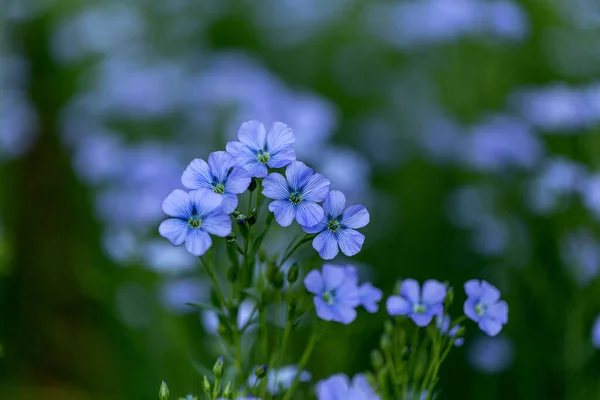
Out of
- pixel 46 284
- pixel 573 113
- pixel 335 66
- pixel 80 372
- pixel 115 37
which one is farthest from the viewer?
pixel 335 66

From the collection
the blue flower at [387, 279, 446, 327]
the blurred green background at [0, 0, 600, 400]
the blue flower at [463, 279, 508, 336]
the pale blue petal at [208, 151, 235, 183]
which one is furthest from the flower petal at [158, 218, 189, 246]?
the blurred green background at [0, 0, 600, 400]

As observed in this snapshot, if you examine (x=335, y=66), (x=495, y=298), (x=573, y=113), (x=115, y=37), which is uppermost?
(x=495, y=298)

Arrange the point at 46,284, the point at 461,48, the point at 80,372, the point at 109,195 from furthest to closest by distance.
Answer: the point at 461,48 < the point at 46,284 < the point at 109,195 < the point at 80,372

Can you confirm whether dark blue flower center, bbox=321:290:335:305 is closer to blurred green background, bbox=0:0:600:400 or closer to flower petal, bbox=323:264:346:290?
flower petal, bbox=323:264:346:290

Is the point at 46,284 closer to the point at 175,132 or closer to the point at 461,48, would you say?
the point at 175,132

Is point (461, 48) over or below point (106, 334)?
over

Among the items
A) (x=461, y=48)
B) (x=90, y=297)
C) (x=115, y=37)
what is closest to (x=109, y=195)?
(x=90, y=297)

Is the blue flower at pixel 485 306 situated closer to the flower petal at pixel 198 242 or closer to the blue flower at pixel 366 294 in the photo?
the blue flower at pixel 366 294

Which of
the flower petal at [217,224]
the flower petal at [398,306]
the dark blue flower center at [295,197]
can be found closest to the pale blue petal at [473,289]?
the flower petal at [398,306]
